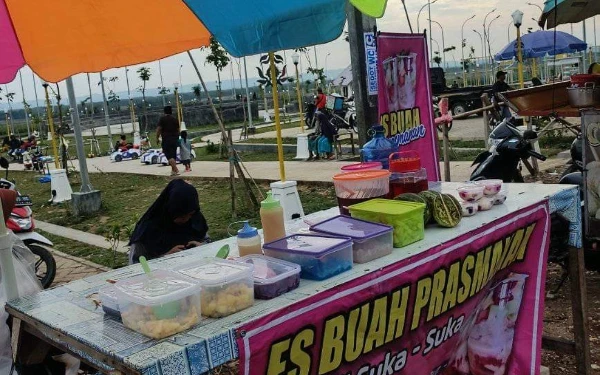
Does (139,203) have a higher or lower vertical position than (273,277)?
lower

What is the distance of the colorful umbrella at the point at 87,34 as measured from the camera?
2789 millimetres

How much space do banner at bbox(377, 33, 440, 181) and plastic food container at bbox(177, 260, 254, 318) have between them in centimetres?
203

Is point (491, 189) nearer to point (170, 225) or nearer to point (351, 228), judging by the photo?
point (351, 228)

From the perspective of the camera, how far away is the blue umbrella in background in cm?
1689

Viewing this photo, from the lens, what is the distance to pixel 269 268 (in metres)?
1.98

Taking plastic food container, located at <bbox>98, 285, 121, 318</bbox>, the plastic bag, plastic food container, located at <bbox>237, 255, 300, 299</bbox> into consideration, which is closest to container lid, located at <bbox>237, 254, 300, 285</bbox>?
plastic food container, located at <bbox>237, 255, 300, 299</bbox>

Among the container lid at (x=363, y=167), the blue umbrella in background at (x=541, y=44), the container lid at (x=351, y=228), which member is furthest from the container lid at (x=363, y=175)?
the blue umbrella in background at (x=541, y=44)

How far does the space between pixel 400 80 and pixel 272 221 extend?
1.82 metres

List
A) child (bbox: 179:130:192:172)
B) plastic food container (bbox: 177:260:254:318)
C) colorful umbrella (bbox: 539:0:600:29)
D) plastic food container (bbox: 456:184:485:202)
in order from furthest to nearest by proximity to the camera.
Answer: child (bbox: 179:130:192:172) < colorful umbrella (bbox: 539:0:600:29) < plastic food container (bbox: 456:184:485:202) < plastic food container (bbox: 177:260:254:318)

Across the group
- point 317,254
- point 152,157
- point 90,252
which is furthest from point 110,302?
point 152,157

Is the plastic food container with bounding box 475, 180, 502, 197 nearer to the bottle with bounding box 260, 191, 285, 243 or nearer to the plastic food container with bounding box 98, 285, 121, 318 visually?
the bottle with bounding box 260, 191, 285, 243

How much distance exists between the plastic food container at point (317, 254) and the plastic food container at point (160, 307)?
1.39 feet

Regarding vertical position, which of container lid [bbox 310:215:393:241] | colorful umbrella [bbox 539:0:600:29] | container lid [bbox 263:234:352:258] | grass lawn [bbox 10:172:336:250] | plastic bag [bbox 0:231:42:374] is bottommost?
grass lawn [bbox 10:172:336:250]

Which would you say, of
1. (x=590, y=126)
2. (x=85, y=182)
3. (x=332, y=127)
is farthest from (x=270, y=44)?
(x=332, y=127)
